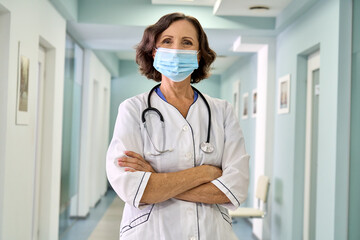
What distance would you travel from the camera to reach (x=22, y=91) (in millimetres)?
3498

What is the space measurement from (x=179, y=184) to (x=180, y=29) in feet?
1.70

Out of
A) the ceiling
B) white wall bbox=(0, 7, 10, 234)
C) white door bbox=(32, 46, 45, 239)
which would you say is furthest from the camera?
the ceiling

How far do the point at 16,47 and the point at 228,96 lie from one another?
6.75 m

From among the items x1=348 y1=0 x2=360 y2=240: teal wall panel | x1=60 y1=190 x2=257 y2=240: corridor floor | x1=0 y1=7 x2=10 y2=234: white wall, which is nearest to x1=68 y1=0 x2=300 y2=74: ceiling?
x1=348 y1=0 x2=360 y2=240: teal wall panel

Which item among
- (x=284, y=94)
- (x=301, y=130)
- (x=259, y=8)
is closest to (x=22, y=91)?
(x=259, y=8)

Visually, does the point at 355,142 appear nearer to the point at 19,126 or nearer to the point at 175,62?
the point at 175,62

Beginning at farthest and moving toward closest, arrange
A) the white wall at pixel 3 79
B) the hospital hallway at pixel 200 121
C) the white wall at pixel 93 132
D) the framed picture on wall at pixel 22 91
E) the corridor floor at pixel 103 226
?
the white wall at pixel 93 132 < the corridor floor at pixel 103 226 < the framed picture on wall at pixel 22 91 < the white wall at pixel 3 79 < the hospital hallway at pixel 200 121

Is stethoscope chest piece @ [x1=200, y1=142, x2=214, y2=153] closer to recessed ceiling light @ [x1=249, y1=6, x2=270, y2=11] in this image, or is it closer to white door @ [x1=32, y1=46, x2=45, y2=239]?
white door @ [x1=32, y1=46, x2=45, y2=239]

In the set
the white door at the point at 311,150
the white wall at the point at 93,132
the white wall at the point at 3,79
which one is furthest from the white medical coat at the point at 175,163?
the white wall at the point at 93,132

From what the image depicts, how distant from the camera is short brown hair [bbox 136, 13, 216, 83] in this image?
148cm

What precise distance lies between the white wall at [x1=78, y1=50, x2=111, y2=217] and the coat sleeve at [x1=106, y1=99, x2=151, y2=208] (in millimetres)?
5604

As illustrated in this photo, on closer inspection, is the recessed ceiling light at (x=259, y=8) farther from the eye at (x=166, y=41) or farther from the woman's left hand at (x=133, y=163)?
the woman's left hand at (x=133, y=163)

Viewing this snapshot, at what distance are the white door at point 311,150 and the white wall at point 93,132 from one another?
3655mm

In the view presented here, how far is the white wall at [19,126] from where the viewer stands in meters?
3.14
